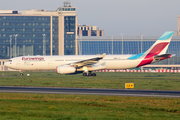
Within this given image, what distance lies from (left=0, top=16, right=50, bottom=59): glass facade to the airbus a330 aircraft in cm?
6685

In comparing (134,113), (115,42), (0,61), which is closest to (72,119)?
(134,113)

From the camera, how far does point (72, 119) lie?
14.8 m

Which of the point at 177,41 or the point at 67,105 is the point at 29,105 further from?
the point at 177,41

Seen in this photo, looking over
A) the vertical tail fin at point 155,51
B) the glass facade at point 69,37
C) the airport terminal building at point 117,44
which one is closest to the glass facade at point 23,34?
the glass facade at point 69,37

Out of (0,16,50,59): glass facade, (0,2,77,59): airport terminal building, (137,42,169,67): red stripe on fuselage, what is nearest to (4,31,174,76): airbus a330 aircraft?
(137,42,169,67): red stripe on fuselage

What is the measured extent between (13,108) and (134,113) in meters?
7.45

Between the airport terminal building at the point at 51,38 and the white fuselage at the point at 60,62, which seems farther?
the airport terminal building at the point at 51,38

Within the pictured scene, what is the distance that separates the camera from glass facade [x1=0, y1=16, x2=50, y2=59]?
12325cm

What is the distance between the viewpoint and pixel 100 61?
56969 mm

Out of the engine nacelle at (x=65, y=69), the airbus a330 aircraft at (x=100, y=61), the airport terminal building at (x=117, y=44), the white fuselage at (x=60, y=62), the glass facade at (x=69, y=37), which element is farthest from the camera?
the glass facade at (x=69, y=37)

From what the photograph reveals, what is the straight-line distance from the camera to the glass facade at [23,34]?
12325cm

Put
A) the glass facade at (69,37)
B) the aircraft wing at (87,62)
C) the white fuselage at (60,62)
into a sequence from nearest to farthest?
the aircraft wing at (87,62) < the white fuselage at (60,62) < the glass facade at (69,37)

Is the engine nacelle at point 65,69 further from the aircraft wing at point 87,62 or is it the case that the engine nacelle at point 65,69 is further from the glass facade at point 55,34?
the glass facade at point 55,34

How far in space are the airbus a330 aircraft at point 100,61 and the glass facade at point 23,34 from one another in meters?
66.9
